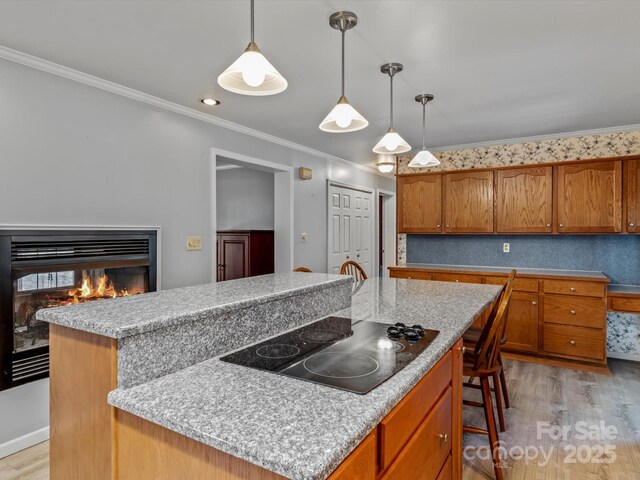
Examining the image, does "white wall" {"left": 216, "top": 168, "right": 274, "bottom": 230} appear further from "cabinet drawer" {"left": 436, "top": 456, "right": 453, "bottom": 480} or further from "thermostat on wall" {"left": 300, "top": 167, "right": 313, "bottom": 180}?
"cabinet drawer" {"left": 436, "top": 456, "right": 453, "bottom": 480}

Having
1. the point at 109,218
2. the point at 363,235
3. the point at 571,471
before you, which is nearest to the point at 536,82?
the point at 571,471

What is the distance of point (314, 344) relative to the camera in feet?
4.34

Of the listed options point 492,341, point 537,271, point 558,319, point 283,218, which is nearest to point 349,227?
point 283,218

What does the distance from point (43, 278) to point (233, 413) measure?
2243 mm

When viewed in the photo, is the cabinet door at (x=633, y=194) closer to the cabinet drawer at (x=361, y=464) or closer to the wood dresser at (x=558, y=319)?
the wood dresser at (x=558, y=319)

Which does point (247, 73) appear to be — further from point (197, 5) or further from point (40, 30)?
point (40, 30)

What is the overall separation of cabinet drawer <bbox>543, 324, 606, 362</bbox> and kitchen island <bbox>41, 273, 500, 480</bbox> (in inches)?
114

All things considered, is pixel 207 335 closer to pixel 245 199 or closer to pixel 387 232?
pixel 245 199

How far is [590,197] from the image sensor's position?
12.4ft

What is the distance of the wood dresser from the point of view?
3.50m

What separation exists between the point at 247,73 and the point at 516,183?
3612 mm

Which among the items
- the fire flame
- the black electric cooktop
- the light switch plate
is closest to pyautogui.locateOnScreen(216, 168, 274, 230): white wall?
the light switch plate

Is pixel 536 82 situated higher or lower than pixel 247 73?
higher

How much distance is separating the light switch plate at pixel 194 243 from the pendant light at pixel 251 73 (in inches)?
79.1
